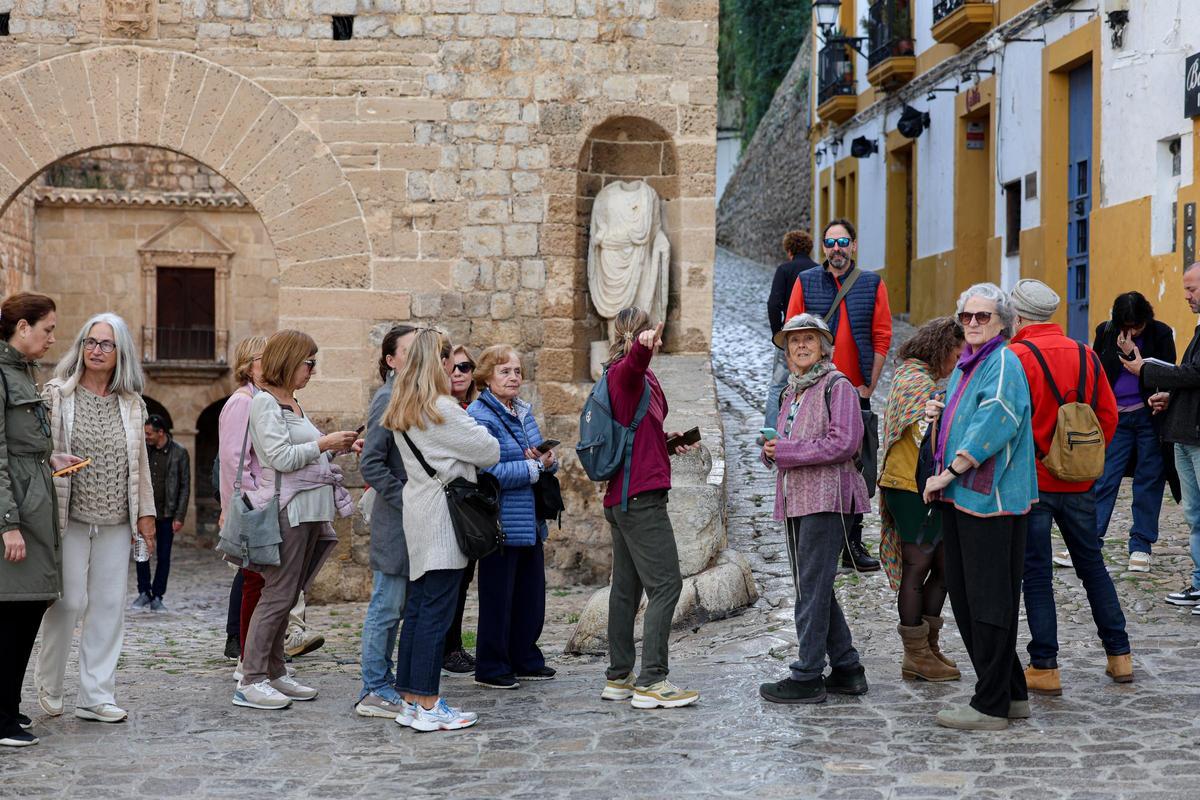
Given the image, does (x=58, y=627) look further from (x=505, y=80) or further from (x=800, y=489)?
(x=505, y=80)

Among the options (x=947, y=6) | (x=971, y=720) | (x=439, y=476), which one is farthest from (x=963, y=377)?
(x=947, y=6)

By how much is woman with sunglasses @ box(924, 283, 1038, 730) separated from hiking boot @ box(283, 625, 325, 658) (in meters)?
3.38

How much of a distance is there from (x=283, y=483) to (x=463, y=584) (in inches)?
40.3

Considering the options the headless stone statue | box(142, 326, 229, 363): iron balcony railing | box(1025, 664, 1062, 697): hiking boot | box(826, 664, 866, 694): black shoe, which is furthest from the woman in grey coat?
box(142, 326, 229, 363): iron balcony railing

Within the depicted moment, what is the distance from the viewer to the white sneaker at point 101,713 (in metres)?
5.49

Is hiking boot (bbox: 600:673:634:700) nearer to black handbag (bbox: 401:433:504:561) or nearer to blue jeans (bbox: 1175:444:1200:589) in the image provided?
black handbag (bbox: 401:433:504:561)

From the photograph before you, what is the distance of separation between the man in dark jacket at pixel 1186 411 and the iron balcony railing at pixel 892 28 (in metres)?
13.7

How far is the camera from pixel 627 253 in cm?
1058

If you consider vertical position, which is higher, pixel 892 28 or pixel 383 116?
pixel 892 28

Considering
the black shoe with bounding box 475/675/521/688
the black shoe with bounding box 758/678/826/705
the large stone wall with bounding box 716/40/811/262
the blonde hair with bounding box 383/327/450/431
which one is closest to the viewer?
the blonde hair with bounding box 383/327/450/431

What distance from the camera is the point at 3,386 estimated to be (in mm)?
5086

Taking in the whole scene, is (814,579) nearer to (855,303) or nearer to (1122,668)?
(1122,668)

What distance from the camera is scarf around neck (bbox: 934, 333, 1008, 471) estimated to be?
16.7 feet

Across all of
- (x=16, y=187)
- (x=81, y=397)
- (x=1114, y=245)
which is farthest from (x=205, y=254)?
(x=81, y=397)
